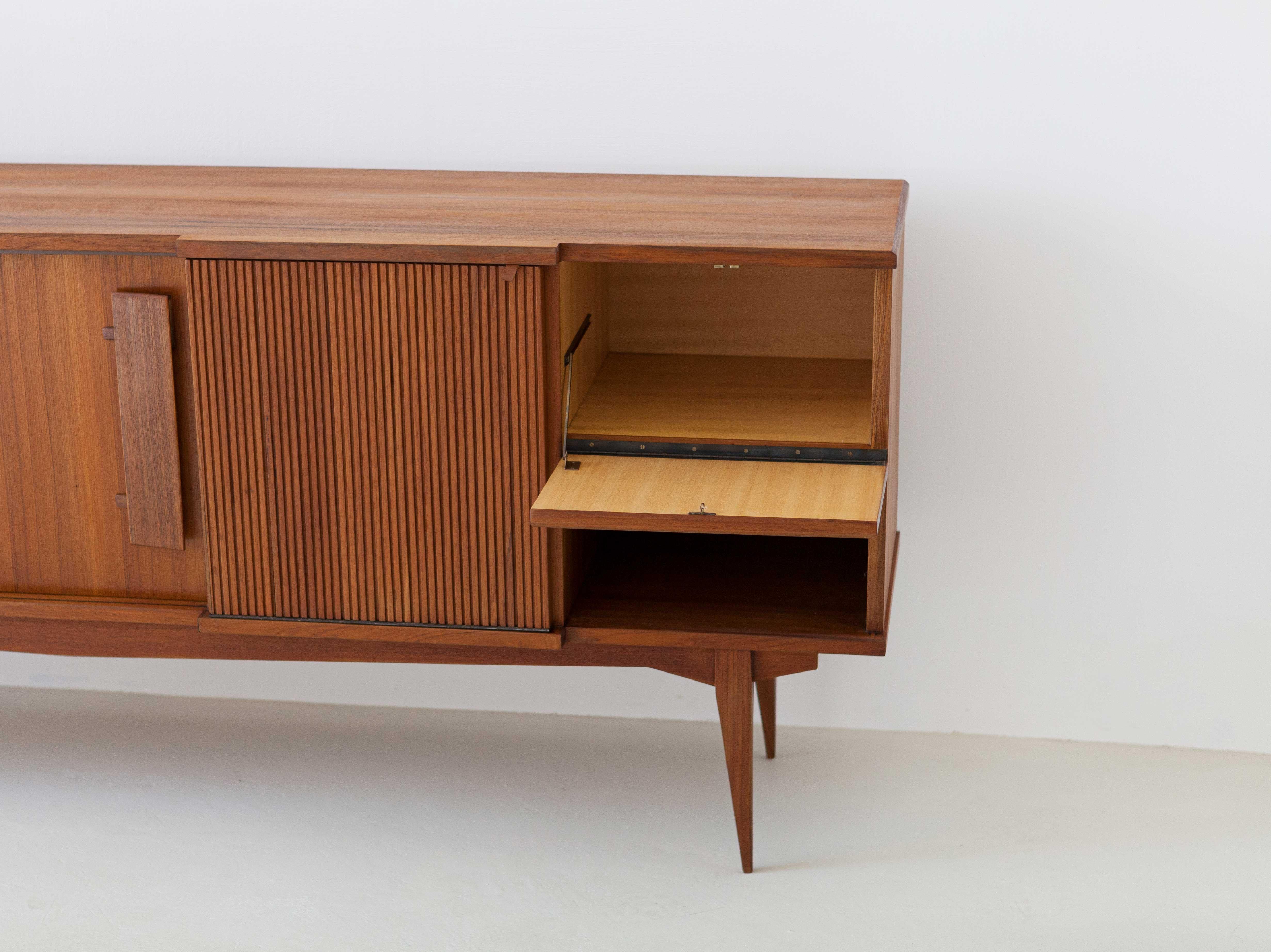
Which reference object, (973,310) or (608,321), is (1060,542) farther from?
(608,321)

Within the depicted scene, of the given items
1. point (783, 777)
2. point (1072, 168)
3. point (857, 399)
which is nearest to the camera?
point (857, 399)

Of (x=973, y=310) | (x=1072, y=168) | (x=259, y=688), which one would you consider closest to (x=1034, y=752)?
(x=973, y=310)

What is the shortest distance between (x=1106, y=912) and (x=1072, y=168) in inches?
45.7

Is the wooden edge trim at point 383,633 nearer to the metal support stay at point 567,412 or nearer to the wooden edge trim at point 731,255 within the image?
the metal support stay at point 567,412

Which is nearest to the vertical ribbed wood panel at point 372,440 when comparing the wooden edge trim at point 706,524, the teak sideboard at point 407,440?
the teak sideboard at point 407,440

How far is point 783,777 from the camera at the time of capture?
2438 millimetres

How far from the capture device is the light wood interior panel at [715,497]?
1687mm

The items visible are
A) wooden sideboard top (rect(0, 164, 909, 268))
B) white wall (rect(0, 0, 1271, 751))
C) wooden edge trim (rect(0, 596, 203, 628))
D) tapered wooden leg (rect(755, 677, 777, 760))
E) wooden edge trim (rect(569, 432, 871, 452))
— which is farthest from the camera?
tapered wooden leg (rect(755, 677, 777, 760))

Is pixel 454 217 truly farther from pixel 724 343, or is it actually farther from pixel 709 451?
pixel 724 343

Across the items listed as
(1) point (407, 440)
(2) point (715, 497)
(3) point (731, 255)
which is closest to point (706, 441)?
(2) point (715, 497)

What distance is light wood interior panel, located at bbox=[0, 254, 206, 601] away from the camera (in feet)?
6.14

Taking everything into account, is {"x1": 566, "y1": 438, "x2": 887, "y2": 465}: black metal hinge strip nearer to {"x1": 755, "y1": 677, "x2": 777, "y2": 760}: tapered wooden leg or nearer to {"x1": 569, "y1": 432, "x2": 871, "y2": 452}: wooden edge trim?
{"x1": 569, "y1": 432, "x2": 871, "y2": 452}: wooden edge trim

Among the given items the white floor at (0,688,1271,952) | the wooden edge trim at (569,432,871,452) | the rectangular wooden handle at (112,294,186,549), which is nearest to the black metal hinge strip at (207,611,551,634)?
the rectangular wooden handle at (112,294,186,549)

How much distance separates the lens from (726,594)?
6.77 ft
